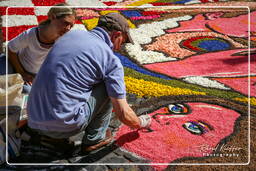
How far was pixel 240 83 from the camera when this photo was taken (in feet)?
13.8

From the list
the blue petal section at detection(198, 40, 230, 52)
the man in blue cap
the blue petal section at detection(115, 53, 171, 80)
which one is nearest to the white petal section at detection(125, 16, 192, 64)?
the blue petal section at detection(115, 53, 171, 80)

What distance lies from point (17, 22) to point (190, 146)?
396 cm

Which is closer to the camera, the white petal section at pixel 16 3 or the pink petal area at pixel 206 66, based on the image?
the pink petal area at pixel 206 66

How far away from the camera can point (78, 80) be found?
2475mm

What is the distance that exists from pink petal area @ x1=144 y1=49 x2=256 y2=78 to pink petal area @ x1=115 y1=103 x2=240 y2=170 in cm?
97

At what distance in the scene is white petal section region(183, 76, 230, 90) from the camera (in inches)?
163

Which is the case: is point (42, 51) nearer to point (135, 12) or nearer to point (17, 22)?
point (17, 22)

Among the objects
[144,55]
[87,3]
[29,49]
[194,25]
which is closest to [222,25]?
[194,25]

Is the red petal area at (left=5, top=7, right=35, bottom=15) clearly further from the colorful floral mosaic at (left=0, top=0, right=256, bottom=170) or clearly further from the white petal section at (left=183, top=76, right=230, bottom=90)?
the white petal section at (left=183, top=76, right=230, bottom=90)

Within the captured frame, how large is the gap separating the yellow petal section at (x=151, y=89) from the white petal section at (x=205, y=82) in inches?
11.2

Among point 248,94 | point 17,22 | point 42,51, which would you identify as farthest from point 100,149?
point 17,22

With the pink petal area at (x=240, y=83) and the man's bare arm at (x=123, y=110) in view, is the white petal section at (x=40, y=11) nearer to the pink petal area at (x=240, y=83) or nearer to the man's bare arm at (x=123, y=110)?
the pink petal area at (x=240, y=83)

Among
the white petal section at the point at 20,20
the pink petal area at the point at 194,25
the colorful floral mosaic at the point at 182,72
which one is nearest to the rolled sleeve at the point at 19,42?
the colorful floral mosaic at the point at 182,72

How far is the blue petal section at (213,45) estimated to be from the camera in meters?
5.13
